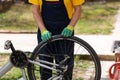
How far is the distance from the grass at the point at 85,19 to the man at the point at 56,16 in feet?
14.1

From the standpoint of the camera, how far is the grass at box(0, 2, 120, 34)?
9719 millimetres

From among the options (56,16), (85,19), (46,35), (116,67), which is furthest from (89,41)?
(46,35)

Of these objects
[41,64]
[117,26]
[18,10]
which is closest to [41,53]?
[41,64]

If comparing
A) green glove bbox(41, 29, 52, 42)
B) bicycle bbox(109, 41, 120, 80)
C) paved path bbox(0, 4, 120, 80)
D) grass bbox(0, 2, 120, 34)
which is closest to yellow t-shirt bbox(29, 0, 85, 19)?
green glove bbox(41, 29, 52, 42)

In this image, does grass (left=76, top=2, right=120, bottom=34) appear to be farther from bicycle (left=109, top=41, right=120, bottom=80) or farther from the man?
the man

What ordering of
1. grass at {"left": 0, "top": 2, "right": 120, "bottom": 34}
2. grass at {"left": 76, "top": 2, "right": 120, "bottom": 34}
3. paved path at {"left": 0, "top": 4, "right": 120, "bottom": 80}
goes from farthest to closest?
grass at {"left": 0, "top": 2, "right": 120, "bottom": 34} < grass at {"left": 76, "top": 2, "right": 120, "bottom": 34} < paved path at {"left": 0, "top": 4, "right": 120, "bottom": 80}

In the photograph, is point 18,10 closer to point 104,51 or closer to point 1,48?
point 1,48

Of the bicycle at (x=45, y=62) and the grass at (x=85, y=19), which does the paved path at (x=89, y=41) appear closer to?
the grass at (x=85, y=19)

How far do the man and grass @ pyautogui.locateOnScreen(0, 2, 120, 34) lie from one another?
14.1ft

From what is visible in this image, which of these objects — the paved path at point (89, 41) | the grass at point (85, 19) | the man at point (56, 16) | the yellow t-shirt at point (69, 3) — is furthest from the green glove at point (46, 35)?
the grass at point (85, 19)

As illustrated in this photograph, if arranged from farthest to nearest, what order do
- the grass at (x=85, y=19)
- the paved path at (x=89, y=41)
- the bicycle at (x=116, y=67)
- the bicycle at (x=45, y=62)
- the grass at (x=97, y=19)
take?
the grass at (x=85, y=19), the grass at (x=97, y=19), the paved path at (x=89, y=41), the bicycle at (x=116, y=67), the bicycle at (x=45, y=62)

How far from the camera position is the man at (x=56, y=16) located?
16.2 feet

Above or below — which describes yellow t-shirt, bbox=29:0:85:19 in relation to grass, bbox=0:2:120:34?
above

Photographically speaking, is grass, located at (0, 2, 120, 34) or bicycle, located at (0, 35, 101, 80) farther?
grass, located at (0, 2, 120, 34)
